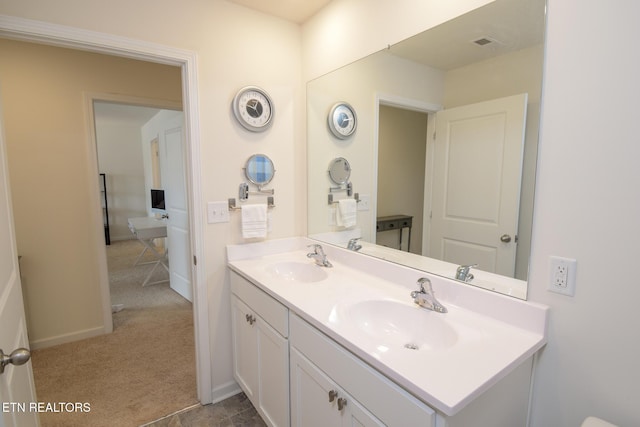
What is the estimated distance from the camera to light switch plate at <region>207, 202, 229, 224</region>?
1.91 meters

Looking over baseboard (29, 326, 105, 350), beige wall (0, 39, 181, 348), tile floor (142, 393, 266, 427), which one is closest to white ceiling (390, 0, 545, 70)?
tile floor (142, 393, 266, 427)

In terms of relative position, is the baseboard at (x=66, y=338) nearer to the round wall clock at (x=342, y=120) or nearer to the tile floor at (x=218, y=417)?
the tile floor at (x=218, y=417)

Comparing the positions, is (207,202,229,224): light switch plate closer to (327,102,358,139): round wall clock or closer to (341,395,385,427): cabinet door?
(327,102,358,139): round wall clock

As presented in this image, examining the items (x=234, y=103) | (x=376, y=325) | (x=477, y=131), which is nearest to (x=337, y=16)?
(x=234, y=103)

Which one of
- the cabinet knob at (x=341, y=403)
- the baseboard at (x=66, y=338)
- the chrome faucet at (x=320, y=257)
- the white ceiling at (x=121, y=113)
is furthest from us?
the white ceiling at (x=121, y=113)

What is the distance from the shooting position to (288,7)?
1930 millimetres

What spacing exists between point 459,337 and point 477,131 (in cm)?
86

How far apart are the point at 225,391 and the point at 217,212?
3.91 ft

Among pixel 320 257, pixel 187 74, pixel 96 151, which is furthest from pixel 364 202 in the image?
pixel 96 151

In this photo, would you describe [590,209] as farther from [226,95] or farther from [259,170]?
[226,95]

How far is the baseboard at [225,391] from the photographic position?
1996 mm

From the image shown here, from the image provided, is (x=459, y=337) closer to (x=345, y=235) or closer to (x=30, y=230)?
(x=345, y=235)

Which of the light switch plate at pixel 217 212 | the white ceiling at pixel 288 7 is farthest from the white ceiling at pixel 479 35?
the light switch plate at pixel 217 212

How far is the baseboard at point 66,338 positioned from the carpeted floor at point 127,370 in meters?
0.05
